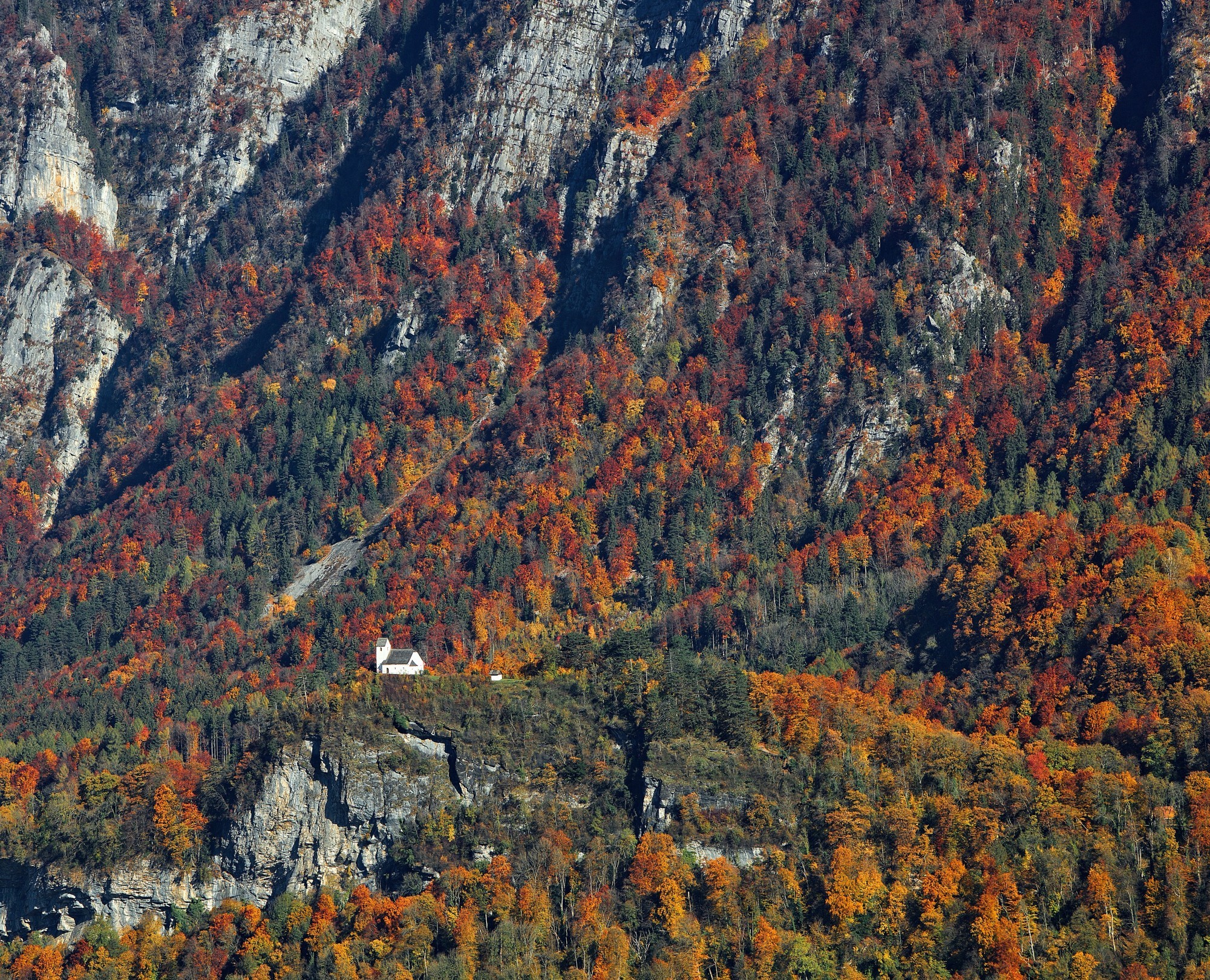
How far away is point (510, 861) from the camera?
414 ft

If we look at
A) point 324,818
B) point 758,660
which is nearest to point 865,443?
point 758,660

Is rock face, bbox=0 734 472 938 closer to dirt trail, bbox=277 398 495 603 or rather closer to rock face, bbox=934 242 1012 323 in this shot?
dirt trail, bbox=277 398 495 603

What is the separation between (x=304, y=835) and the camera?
13225 cm

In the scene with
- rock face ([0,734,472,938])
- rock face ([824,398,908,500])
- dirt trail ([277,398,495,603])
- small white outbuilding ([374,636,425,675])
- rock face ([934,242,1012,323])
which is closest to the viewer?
rock face ([0,734,472,938])

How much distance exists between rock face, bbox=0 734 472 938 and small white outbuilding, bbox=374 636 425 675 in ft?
51.7

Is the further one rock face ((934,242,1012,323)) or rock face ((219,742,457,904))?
rock face ((934,242,1012,323))

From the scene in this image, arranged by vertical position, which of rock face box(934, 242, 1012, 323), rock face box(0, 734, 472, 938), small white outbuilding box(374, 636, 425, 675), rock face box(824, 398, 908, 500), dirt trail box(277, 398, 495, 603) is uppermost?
rock face box(934, 242, 1012, 323)

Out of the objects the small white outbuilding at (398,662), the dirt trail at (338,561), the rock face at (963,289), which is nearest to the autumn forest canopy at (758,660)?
the rock face at (963,289)

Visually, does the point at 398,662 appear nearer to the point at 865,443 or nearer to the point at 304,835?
the point at 304,835

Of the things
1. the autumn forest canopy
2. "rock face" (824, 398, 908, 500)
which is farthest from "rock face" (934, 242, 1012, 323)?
"rock face" (824, 398, 908, 500)

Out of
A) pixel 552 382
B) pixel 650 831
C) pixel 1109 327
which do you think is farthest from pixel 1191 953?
→ pixel 552 382

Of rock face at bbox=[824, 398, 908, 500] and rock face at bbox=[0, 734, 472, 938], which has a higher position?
rock face at bbox=[824, 398, 908, 500]

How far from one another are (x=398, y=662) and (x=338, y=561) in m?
42.4

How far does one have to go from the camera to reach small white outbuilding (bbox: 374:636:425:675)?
494ft
